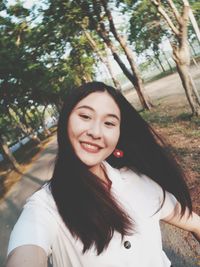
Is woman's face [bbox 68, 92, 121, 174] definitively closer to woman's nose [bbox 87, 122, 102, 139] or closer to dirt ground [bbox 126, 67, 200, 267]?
woman's nose [bbox 87, 122, 102, 139]

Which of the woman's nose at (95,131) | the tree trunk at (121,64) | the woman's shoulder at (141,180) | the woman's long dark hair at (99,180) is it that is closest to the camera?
the woman's long dark hair at (99,180)

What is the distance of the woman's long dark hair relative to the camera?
177 centimetres

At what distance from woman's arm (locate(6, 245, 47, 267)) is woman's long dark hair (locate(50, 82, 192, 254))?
21 centimetres

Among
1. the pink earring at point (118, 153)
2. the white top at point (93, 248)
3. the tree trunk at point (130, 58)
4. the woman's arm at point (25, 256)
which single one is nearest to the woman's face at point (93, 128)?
the white top at point (93, 248)

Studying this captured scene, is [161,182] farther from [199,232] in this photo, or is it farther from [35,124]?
[35,124]

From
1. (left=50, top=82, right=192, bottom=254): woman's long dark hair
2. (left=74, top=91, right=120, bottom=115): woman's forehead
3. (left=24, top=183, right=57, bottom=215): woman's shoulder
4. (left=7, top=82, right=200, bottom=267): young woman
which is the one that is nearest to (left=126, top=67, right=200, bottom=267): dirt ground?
(left=50, top=82, right=192, bottom=254): woman's long dark hair

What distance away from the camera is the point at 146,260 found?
69.6 inches

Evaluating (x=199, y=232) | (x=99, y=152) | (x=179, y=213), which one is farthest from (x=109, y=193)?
(x=199, y=232)

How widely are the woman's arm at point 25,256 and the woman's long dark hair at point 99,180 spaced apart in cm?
21

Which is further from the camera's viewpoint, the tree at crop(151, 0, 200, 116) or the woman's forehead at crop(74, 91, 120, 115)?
the tree at crop(151, 0, 200, 116)

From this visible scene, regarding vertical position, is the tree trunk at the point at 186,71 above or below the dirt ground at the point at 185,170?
above

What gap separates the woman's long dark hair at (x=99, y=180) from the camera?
177 centimetres

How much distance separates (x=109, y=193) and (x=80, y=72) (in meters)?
41.9

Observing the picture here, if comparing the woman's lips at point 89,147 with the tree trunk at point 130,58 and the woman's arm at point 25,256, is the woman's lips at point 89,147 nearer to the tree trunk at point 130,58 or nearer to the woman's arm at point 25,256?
the woman's arm at point 25,256
